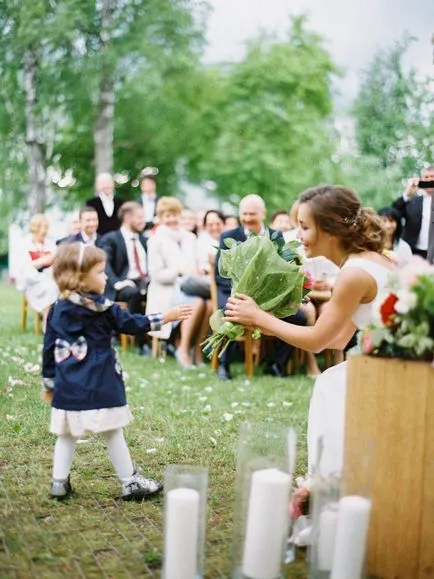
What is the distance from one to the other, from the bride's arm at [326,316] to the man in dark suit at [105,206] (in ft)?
26.3

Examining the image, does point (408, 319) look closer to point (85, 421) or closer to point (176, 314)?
point (176, 314)

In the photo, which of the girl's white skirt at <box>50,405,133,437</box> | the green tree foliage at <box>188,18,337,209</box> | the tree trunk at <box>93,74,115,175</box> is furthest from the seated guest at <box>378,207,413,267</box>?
the green tree foliage at <box>188,18,337,209</box>

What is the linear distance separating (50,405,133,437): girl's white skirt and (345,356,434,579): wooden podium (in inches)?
58.6

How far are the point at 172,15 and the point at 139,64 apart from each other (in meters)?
1.61

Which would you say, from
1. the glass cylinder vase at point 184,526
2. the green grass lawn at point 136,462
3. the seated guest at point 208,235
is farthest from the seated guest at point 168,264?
the glass cylinder vase at point 184,526

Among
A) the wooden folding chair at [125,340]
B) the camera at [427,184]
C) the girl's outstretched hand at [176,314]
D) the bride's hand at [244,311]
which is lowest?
the wooden folding chair at [125,340]

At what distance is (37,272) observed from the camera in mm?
11211

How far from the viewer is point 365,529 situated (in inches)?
120

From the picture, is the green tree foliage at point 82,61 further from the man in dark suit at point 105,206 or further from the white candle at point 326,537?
the white candle at point 326,537

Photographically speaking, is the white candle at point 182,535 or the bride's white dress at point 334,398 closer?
the white candle at point 182,535

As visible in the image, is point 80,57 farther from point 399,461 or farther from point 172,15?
point 399,461

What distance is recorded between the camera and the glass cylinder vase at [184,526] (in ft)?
10.0

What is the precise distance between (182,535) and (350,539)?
66 centimetres

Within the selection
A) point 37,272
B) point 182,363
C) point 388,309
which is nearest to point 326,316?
point 388,309
